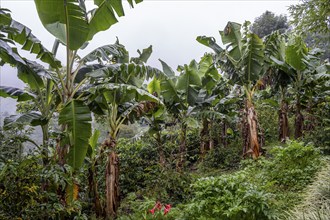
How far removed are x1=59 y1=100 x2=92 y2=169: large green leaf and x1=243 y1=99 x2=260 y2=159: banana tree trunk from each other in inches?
169

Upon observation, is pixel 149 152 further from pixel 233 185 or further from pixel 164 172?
pixel 233 185

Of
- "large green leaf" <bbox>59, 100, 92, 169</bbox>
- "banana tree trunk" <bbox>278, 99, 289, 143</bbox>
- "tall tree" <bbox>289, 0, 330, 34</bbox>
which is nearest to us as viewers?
"large green leaf" <bbox>59, 100, 92, 169</bbox>

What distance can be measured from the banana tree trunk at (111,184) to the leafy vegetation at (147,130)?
19 millimetres

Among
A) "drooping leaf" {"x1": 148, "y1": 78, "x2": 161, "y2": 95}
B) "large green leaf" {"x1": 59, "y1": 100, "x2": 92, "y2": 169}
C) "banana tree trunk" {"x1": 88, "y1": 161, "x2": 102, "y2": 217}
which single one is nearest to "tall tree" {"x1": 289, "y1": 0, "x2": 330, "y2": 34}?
"drooping leaf" {"x1": 148, "y1": 78, "x2": 161, "y2": 95}

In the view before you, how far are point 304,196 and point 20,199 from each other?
12.3ft

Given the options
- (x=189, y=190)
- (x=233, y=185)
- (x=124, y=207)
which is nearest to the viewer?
(x=233, y=185)

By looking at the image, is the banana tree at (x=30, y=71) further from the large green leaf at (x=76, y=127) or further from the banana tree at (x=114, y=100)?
the banana tree at (x=114, y=100)

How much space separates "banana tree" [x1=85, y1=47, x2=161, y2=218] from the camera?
534cm

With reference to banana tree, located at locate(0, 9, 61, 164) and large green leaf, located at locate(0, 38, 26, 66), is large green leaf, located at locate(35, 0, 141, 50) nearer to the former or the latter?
banana tree, located at locate(0, 9, 61, 164)

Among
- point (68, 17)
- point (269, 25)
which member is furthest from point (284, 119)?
point (269, 25)

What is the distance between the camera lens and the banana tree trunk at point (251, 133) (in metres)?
7.40

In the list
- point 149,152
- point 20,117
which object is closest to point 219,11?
point 149,152

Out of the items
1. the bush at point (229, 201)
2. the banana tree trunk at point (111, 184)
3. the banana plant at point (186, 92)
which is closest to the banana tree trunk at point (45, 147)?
the banana tree trunk at point (111, 184)

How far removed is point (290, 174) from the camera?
5.08m
